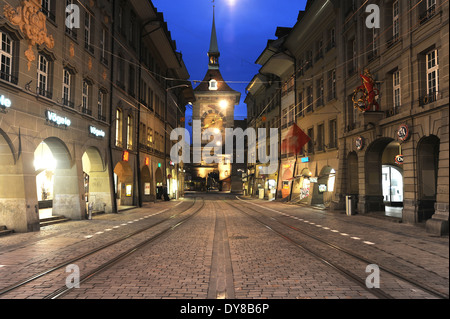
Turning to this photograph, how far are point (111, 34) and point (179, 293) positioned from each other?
21.2 meters

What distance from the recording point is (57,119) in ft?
50.7

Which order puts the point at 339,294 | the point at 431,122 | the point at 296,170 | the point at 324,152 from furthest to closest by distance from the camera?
the point at 296,170
the point at 324,152
the point at 431,122
the point at 339,294

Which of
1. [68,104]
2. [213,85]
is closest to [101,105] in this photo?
[68,104]

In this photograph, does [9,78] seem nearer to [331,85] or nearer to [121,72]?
[121,72]

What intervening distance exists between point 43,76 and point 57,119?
193 centimetres

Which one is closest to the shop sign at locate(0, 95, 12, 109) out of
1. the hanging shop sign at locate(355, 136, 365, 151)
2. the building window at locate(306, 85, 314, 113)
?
the hanging shop sign at locate(355, 136, 365, 151)

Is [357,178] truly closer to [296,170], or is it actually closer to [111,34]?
[296,170]

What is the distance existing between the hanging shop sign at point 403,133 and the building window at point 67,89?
15.9 meters

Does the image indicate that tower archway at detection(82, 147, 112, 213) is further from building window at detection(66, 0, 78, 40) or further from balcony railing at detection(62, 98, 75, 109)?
building window at detection(66, 0, 78, 40)

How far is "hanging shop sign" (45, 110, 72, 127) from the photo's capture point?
14690mm

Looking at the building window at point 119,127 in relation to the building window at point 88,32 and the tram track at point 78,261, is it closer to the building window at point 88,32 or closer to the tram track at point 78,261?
the building window at point 88,32

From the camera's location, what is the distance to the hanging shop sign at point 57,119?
14.7m
